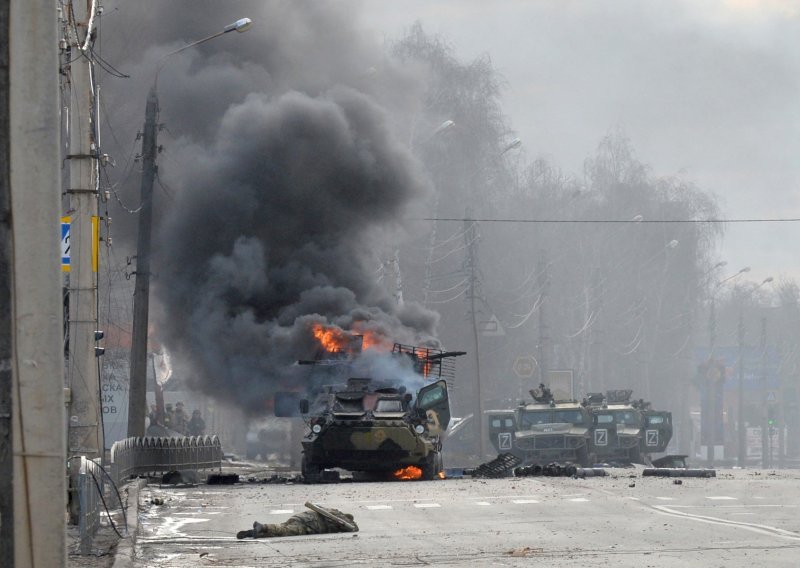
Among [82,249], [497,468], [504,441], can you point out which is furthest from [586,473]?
[504,441]

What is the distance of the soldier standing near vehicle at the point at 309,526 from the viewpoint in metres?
12.1

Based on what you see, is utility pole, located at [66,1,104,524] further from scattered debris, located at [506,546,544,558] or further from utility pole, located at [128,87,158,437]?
scattered debris, located at [506,546,544,558]

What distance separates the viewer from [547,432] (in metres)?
32.9

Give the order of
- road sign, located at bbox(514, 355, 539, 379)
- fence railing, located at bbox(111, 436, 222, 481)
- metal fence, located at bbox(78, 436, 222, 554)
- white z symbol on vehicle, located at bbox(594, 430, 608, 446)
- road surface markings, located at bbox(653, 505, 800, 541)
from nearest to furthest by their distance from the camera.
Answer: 1. metal fence, located at bbox(78, 436, 222, 554)
2. road surface markings, located at bbox(653, 505, 800, 541)
3. fence railing, located at bbox(111, 436, 222, 481)
4. white z symbol on vehicle, located at bbox(594, 430, 608, 446)
5. road sign, located at bbox(514, 355, 539, 379)

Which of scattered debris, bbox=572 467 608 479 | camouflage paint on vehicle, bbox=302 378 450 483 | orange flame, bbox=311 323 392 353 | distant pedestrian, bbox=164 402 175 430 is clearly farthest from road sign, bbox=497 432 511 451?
camouflage paint on vehicle, bbox=302 378 450 483

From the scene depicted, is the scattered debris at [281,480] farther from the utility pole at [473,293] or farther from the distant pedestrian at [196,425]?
the utility pole at [473,293]

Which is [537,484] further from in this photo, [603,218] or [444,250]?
[603,218]

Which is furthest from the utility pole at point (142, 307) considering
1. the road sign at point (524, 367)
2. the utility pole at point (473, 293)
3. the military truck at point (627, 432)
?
the road sign at point (524, 367)

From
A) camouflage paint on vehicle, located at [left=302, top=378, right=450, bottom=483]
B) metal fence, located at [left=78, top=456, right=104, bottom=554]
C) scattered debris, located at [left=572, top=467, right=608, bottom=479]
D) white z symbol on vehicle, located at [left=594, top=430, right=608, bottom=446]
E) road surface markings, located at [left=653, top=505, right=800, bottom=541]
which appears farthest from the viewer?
white z symbol on vehicle, located at [left=594, top=430, right=608, bottom=446]

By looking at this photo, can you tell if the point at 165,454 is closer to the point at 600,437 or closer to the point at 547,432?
the point at 547,432

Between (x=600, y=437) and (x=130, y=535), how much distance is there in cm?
2303

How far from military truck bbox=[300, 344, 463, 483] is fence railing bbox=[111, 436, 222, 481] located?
113 inches

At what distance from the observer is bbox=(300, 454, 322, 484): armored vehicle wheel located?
69.3 feet

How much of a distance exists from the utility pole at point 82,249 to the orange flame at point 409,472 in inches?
209
